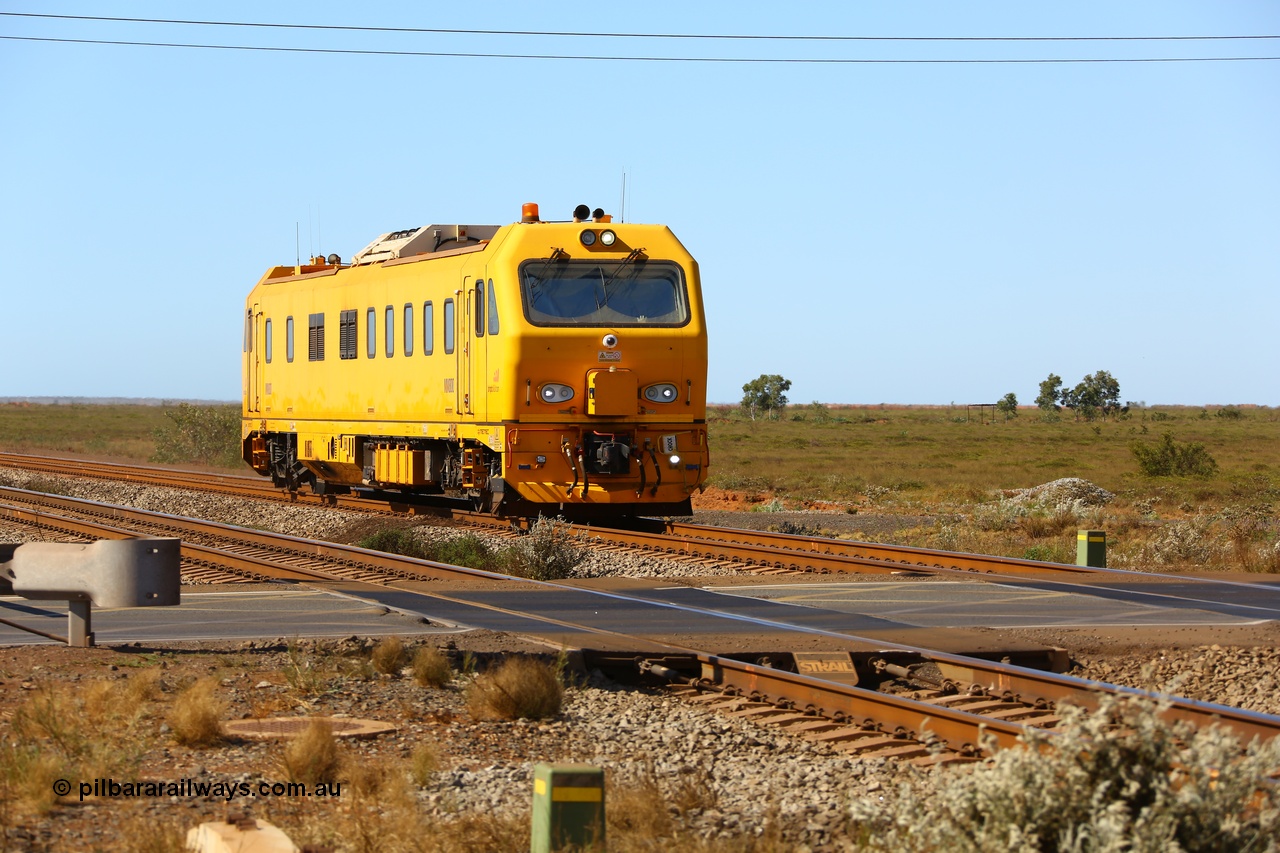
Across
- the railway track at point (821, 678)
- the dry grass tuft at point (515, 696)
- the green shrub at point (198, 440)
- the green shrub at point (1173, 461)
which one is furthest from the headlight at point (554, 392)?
the green shrub at point (198, 440)

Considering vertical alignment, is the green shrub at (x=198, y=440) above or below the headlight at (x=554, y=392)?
below

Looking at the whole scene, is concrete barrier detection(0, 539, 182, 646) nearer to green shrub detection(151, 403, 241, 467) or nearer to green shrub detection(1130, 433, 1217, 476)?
green shrub detection(1130, 433, 1217, 476)

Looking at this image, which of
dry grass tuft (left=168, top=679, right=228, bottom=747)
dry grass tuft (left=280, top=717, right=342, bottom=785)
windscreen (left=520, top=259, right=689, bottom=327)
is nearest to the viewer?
dry grass tuft (left=280, top=717, right=342, bottom=785)

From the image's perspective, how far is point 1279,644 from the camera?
37.3 feet

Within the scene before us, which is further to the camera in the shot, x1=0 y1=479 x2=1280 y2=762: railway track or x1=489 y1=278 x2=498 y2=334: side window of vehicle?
x1=489 y1=278 x2=498 y2=334: side window of vehicle

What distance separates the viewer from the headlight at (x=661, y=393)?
63.8ft

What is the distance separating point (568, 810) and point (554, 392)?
13542 mm

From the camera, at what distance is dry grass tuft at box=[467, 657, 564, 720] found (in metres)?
8.55

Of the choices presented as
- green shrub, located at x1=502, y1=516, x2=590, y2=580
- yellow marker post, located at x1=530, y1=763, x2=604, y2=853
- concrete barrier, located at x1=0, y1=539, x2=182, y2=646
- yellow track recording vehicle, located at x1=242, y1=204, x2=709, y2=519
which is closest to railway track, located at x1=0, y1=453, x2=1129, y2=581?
yellow track recording vehicle, located at x1=242, y1=204, x2=709, y2=519

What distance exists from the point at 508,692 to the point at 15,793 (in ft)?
9.17

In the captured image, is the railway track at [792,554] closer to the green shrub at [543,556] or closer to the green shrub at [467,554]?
the green shrub at [543,556]

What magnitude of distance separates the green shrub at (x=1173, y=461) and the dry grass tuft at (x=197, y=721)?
40563 millimetres

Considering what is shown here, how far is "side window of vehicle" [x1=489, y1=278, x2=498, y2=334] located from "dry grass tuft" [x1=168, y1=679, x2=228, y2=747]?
11.2 meters

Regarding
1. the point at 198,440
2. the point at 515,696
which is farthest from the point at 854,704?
the point at 198,440
